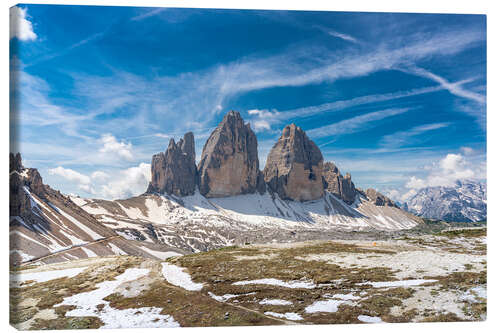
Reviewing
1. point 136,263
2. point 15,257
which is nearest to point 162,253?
point 136,263

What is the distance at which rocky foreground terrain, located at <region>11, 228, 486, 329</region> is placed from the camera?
Answer: 13078 millimetres

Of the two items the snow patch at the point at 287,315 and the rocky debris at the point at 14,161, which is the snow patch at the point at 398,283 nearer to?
the snow patch at the point at 287,315

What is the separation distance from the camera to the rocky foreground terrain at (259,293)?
13078 millimetres

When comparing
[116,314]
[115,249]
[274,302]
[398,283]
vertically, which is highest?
[398,283]

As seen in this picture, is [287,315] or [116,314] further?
[116,314]

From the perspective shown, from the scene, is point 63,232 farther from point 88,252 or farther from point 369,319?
point 369,319

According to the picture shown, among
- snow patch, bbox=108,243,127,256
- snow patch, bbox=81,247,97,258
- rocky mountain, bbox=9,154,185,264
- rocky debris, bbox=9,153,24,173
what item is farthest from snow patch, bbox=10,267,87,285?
snow patch, bbox=108,243,127,256

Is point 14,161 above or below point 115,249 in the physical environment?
above

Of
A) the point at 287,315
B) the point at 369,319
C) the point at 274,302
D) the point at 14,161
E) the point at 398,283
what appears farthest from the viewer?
the point at 14,161

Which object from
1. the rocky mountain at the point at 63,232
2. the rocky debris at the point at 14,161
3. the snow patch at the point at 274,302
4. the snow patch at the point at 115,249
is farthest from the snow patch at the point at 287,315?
the snow patch at the point at 115,249

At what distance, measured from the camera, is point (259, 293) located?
49.4 feet

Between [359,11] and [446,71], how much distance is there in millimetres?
9755

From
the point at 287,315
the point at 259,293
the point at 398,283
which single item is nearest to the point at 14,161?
the point at 259,293

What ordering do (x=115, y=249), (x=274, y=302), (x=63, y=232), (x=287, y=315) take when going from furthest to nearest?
1. (x=115, y=249)
2. (x=63, y=232)
3. (x=274, y=302)
4. (x=287, y=315)
